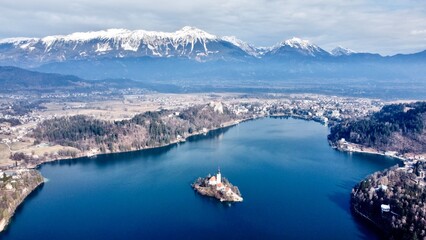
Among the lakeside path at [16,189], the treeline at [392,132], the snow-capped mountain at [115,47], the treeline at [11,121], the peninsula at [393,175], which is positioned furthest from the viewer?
the snow-capped mountain at [115,47]

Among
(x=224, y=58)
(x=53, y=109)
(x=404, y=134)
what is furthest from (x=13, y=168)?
(x=224, y=58)

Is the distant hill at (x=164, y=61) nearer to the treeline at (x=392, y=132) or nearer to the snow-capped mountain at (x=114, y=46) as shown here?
the snow-capped mountain at (x=114, y=46)

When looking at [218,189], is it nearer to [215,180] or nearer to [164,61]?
[215,180]

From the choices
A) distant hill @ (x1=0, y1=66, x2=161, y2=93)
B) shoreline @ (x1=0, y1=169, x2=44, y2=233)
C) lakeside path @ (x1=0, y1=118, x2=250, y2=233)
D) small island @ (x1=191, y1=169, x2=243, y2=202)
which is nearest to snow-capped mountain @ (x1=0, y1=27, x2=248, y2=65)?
distant hill @ (x1=0, y1=66, x2=161, y2=93)

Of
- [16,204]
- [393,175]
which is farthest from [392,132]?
[16,204]

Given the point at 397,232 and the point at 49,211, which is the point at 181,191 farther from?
the point at 397,232

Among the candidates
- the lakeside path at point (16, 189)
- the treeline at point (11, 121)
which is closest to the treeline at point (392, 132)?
the lakeside path at point (16, 189)

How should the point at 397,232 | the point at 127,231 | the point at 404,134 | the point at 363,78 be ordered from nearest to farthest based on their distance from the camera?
the point at 397,232 → the point at 127,231 → the point at 404,134 → the point at 363,78
